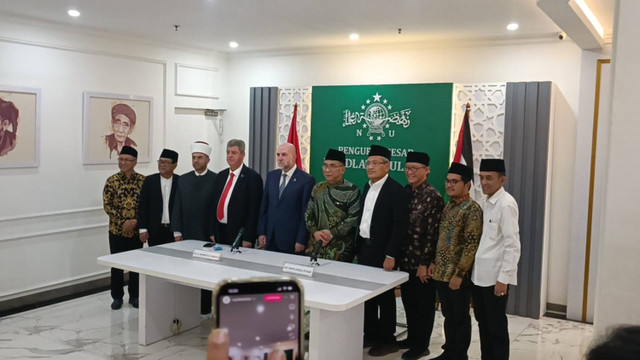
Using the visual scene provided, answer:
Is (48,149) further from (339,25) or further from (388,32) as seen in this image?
(388,32)

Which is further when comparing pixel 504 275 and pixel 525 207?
pixel 525 207

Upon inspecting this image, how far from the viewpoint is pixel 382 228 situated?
4.50 metres

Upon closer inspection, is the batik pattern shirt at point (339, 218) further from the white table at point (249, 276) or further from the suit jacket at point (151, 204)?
the suit jacket at point (151, 204)

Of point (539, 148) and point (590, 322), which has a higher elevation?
point (539, 148)

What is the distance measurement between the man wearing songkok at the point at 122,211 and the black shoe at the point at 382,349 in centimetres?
256

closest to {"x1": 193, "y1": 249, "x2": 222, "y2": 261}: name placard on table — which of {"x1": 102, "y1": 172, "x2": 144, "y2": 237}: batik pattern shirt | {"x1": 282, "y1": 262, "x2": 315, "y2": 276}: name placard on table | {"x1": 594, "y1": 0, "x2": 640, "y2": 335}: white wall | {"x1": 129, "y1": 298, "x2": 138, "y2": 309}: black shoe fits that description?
{"x1": 282, "y1": 262, "x2": 315, "y2": 276}: name placard on table

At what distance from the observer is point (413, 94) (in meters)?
6.34

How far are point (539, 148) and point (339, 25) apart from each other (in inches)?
90.5

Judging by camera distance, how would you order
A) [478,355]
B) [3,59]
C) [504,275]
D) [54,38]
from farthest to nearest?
[54,38], [3,59], [478,355], [504,275]

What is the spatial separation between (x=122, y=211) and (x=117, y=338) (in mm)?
1345

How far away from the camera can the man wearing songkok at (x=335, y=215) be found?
4.70m

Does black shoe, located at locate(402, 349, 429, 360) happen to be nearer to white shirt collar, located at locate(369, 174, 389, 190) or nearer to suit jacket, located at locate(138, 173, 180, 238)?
white shirt collar, located at locate(369, 174, 389, 190)

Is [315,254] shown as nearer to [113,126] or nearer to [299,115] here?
[299,115]

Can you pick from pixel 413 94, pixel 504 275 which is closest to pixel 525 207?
pixel 413 94
